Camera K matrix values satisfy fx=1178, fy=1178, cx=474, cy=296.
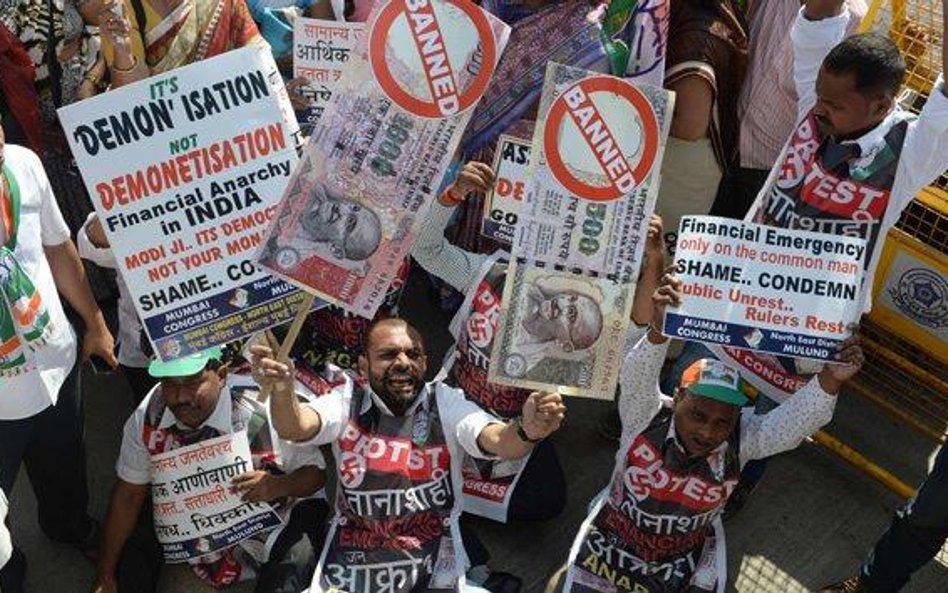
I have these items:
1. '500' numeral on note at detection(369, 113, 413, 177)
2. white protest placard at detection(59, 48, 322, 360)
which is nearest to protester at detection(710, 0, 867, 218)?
'500' numeral on note at detection(369, 113, 413, 177)

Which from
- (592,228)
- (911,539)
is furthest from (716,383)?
(911,539)

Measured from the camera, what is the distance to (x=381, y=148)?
3.45 metres

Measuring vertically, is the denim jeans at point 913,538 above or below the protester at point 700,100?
below

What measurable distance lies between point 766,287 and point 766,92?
1.41 metres

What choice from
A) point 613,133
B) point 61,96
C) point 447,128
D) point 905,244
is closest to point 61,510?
point 61,96

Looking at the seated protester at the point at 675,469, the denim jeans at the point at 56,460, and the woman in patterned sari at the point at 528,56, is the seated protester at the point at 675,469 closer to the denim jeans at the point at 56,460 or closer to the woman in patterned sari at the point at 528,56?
the woman in patterned sari at the point at 528,56

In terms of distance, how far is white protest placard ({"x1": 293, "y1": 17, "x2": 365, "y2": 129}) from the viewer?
4.81m

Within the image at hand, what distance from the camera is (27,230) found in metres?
3.72

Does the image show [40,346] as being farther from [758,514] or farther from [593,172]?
[758,514]

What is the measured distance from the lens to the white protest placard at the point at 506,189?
14.0 feet

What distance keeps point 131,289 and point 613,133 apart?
1555 mm

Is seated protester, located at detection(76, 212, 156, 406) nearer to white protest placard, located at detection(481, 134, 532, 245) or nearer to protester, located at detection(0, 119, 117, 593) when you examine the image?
protester, located at detection(0, 119, 117, 593)

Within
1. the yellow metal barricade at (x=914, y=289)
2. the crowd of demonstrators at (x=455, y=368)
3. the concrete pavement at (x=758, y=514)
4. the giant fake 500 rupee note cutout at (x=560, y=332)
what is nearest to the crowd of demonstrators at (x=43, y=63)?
the crowd of demonstrators at (x=455, y=368)

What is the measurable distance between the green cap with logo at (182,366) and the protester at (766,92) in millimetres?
2284
